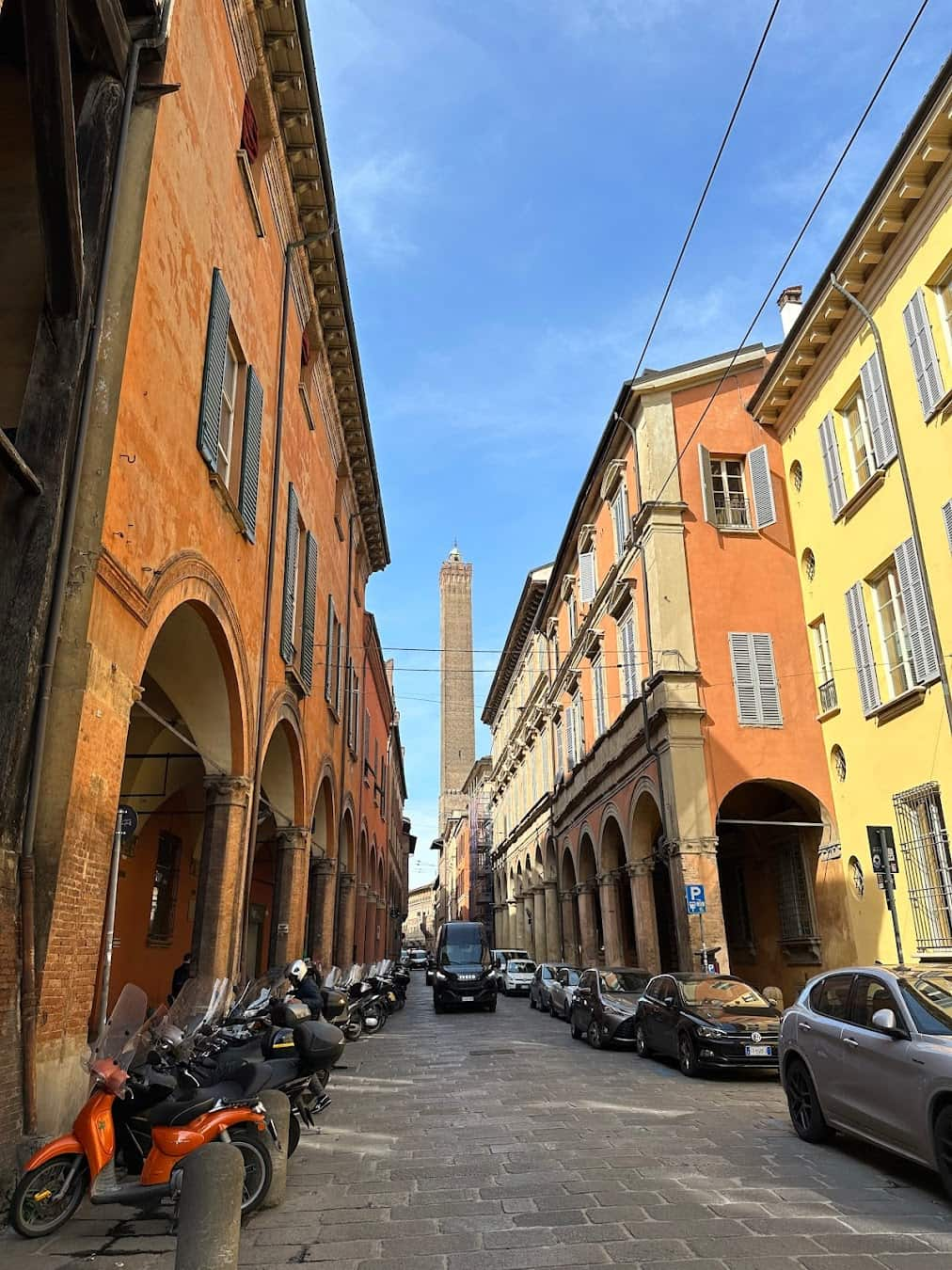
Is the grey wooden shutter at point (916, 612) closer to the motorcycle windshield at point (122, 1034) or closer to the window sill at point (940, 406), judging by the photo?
the window sill at point (940, 406)

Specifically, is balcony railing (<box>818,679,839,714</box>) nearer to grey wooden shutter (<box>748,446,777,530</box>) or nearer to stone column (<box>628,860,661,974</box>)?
grey wooden shutter (<box>748,446,777,530</box>)

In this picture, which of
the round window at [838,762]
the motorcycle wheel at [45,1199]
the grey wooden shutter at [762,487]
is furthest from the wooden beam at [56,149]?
the grey wooden shutter at [762,487]

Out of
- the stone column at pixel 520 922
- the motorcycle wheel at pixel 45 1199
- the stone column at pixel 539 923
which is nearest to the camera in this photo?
the motorcycle wheel at pixel 45 1199

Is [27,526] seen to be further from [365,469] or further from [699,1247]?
[365,469]

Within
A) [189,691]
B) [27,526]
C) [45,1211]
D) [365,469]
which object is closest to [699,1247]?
[45,1211]

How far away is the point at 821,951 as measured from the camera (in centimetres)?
1781

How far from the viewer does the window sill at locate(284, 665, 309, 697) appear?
14.8m

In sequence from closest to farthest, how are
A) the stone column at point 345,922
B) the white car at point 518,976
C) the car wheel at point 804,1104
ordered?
the car wheel at point 804,1104
the stone column at point 345,922
the white car at point 518,976

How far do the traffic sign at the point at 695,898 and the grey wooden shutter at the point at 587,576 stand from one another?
1054cm

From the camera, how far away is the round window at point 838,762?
17.9 metres

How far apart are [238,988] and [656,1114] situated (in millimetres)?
4743

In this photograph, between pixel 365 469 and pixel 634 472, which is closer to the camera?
pixel 634 472

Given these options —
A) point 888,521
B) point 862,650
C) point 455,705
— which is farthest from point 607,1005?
point 455,705

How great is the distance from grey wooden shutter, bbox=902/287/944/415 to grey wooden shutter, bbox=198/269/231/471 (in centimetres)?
1012
